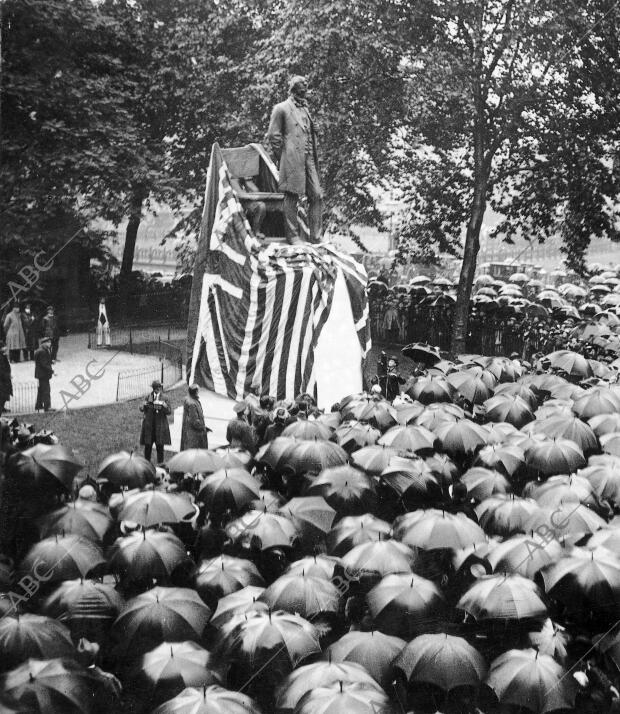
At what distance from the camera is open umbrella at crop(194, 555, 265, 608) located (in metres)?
8.44

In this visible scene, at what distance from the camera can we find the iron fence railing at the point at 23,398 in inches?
562

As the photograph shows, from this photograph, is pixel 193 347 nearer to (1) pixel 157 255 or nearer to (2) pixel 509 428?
(2) pixel 509 428

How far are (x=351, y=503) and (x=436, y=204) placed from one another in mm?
18949

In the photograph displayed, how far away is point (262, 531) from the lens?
29.9 feet

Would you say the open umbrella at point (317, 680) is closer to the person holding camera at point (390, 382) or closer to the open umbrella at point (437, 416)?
the open umbrella at point (437, 416)

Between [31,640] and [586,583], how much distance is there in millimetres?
4630

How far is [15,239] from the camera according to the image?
16062mm

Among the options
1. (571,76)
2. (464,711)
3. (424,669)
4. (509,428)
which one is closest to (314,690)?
(424,669)

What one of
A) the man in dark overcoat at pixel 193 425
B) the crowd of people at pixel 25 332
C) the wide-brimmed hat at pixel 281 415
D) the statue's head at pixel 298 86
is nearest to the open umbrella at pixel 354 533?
the wide-brimmed hat at pixel 281 415

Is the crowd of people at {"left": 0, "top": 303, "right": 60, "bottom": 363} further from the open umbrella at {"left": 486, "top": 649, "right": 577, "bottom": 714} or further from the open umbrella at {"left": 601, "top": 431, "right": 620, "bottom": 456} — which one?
the open umbrella at {"left": 486, "top": 649, "right": 577, "bottom": 714}

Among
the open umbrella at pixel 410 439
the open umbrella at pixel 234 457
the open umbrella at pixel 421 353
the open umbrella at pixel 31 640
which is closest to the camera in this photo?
the open umbrella at pixel 31 640

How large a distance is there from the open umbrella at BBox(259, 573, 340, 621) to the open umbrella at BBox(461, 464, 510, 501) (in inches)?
123

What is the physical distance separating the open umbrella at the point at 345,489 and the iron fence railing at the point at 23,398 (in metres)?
5.88

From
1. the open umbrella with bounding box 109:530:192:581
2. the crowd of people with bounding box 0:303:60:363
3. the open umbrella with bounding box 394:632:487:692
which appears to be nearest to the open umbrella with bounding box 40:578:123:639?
the open umbrella with bounding box 109:530:192:581
